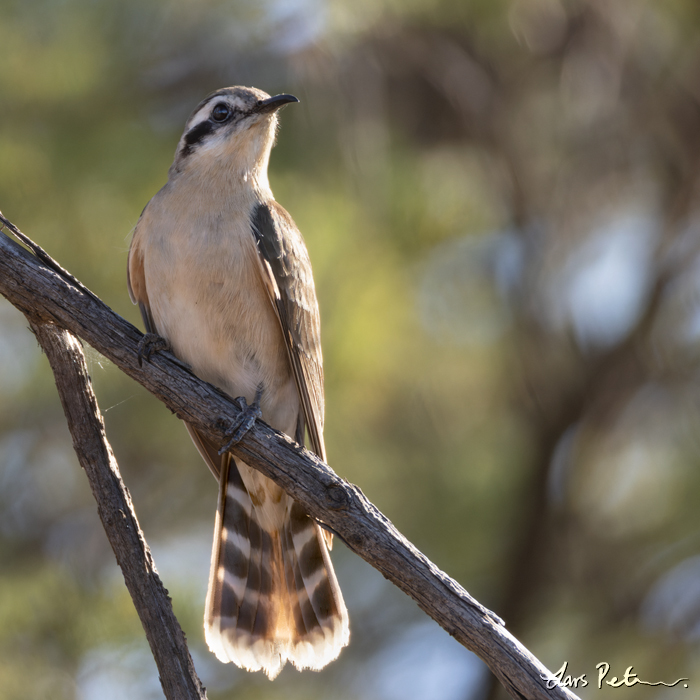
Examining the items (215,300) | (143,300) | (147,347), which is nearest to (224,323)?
(215,300)

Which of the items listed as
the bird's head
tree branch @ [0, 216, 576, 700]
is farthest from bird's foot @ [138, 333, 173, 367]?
the bird's head

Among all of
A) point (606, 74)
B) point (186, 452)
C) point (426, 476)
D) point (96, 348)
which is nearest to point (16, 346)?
point (186, 452)

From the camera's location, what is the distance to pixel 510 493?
4188mm

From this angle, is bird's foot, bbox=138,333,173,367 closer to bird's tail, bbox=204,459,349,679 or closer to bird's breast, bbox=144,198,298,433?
bird's breast, bbox=144,198,298,433

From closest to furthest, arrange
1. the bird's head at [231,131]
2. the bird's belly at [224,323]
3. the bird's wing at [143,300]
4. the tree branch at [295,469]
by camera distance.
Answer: the tree branch at [295,469]
the bird's belly at [224,323]
the bird's wing at [143,300]
the bird's head at [231,131]

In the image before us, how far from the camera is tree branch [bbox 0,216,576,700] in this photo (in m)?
2.19

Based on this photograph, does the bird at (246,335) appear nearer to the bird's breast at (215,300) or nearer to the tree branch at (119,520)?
the bird's breast at (215,300)

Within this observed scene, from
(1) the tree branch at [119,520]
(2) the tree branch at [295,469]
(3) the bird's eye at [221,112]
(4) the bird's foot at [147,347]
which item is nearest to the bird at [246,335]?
(3) the bird's eye at [221,112]

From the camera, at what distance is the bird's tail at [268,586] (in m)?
3.23

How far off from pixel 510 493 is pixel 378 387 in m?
0.91

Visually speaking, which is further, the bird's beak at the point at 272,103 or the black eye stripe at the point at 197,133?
the black eye stripe at the point at 197,133

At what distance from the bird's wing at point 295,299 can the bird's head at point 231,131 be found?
0.27 m

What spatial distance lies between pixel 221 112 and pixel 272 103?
242 mm

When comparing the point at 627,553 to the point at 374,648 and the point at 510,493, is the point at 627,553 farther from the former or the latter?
the point at 374,648
